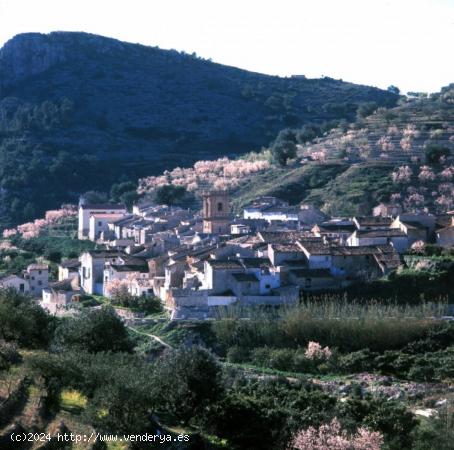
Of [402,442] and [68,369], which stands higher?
[68,369]

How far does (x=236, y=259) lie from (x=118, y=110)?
250ft

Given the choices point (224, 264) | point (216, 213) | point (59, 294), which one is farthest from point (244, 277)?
point (216, 213)

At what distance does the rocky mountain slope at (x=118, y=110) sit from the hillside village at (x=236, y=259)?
92.1 feet

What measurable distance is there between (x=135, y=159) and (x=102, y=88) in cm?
2673

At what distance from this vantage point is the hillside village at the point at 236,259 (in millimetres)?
49938

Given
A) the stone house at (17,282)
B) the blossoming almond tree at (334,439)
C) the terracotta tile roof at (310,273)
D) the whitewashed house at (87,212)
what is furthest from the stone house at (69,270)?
the blossoming almond tree at (334,439)

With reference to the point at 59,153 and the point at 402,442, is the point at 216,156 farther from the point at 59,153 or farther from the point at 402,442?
the point at 402,442

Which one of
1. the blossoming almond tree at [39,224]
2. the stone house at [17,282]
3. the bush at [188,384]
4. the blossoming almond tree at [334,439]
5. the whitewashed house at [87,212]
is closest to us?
the blossoming almond tree at [334,439]

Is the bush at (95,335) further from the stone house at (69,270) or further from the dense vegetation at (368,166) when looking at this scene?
the dense vegetation at (368,166)

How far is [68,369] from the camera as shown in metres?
31.3

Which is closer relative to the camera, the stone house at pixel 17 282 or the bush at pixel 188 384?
the bush at pixel 188 384

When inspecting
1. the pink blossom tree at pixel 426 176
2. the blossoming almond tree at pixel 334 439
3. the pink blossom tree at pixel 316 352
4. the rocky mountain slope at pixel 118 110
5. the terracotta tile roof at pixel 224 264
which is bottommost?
the pink blossom tree at pixel 316 352

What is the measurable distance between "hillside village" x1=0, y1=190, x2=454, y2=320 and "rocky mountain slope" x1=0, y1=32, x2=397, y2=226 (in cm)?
2806

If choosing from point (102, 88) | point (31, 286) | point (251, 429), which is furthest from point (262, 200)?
point (102, 88)
